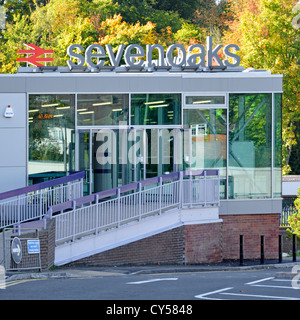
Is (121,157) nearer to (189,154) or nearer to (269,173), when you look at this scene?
(189,154)

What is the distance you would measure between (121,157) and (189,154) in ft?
6.70

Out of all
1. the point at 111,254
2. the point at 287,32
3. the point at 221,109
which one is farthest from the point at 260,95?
the point at 287,32

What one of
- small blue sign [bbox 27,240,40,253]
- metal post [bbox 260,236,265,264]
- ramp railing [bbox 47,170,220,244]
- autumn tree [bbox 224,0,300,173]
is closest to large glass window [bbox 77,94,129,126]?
ramp railing [bbox 47,170,220,244]

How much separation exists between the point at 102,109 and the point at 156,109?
5.30 ft

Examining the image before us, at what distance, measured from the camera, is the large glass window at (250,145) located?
24.0 meters

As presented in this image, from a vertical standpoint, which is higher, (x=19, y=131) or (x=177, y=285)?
(x=19, y=131)

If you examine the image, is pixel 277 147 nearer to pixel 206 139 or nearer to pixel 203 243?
pixel 206 139

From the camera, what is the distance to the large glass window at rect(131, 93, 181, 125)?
941 inches

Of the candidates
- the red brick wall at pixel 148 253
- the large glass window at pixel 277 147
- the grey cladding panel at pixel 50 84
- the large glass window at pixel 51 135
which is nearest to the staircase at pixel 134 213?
the red brick wall at pixel 148 253

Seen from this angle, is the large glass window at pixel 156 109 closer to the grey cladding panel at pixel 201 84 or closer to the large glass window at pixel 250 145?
the grey cladding panel at pixel 201 84

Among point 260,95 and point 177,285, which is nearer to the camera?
point 177,285

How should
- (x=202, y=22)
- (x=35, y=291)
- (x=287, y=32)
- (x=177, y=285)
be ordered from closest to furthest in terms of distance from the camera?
(x=35, y=291)
(x=177, y=285)
(x=287, y=32)
(x=202, y=22)
